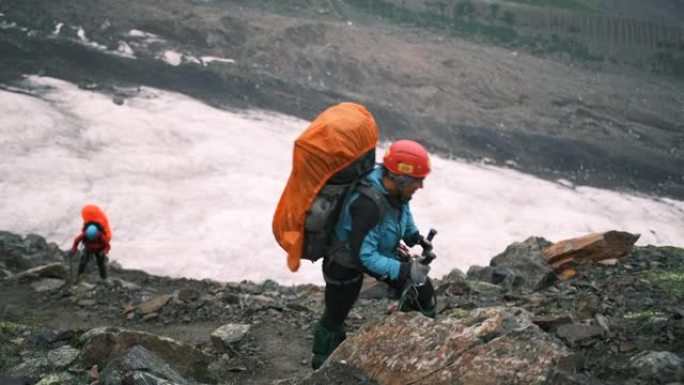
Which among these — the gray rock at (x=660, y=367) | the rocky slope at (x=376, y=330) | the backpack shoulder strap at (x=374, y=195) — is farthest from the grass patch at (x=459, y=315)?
the gray rock at (x=660, y=367)

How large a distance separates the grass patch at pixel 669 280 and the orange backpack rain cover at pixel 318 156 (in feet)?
14.5

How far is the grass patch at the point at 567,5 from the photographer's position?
4419 centimetres

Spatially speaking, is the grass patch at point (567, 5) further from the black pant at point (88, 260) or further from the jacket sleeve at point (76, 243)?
the jacket sleeve at point (76, 243)

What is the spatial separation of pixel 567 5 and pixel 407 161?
45330 millimetres

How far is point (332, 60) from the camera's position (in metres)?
30.3

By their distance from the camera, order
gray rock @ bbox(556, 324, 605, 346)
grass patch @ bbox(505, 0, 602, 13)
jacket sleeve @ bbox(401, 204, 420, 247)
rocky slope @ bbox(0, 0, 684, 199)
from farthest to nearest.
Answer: grass patch @ bbox(505, 0, 602, 13) < rocky slope @ bbox(0, 0, 684, 199) < jacket sleeve @ bbox(401, 204, 420, 247) < gray rock @ bbox(556, 324, 605, 346)

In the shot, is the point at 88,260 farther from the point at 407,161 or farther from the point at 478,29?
the point at 478,29

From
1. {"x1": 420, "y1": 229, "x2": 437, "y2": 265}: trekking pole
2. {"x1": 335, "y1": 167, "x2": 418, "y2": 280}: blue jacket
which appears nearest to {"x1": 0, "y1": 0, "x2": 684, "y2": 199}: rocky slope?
{"x1": 420, "y1": 229, "x2": 437, "y2": 265}: trekking pole

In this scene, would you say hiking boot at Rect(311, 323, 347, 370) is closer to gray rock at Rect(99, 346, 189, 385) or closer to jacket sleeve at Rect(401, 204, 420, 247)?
jacket sleeve at Rect(401, 204, 420, 247)

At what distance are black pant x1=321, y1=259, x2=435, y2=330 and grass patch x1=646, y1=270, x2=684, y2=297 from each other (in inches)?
135

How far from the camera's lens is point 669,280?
292 inches

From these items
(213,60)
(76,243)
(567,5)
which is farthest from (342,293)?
(567,5)

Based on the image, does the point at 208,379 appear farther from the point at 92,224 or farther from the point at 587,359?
the point at 92,224

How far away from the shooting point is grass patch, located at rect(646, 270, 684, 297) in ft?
22.9
